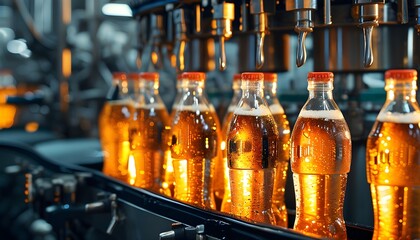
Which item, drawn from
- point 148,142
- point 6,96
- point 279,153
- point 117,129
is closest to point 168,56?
point 117,129

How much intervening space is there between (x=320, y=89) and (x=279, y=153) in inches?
7.7

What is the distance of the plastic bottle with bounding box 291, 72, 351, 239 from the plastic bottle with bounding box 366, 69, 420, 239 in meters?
0.05

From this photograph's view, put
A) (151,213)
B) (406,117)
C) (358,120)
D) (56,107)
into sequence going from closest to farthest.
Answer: (406,117), (151,213), (358,120), (56,107)

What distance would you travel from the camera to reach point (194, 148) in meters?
1.11

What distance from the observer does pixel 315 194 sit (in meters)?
0.95

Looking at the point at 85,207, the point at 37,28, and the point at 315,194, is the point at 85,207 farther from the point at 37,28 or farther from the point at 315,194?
the point at 37,28

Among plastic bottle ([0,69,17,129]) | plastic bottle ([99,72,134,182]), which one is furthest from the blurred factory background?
plastic bottle ([99,72,134,182])

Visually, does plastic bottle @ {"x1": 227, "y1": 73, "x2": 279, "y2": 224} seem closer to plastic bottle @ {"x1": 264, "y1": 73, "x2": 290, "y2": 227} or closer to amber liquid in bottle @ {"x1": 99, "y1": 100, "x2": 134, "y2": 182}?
plastic bottle @ {"x1": 264, "y1": 73, "x2": 290, "y2": 227}

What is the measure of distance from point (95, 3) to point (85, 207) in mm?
2095

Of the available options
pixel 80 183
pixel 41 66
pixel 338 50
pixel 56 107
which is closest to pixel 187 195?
pixel 80 183

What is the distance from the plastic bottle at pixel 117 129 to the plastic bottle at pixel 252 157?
1.71 ft

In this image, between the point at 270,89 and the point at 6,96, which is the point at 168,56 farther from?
the point at 6,96

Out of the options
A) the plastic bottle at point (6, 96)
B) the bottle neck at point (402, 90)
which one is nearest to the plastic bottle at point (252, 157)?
the bottle neck at point (402, 90)

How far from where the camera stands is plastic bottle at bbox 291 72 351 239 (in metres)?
0.93
